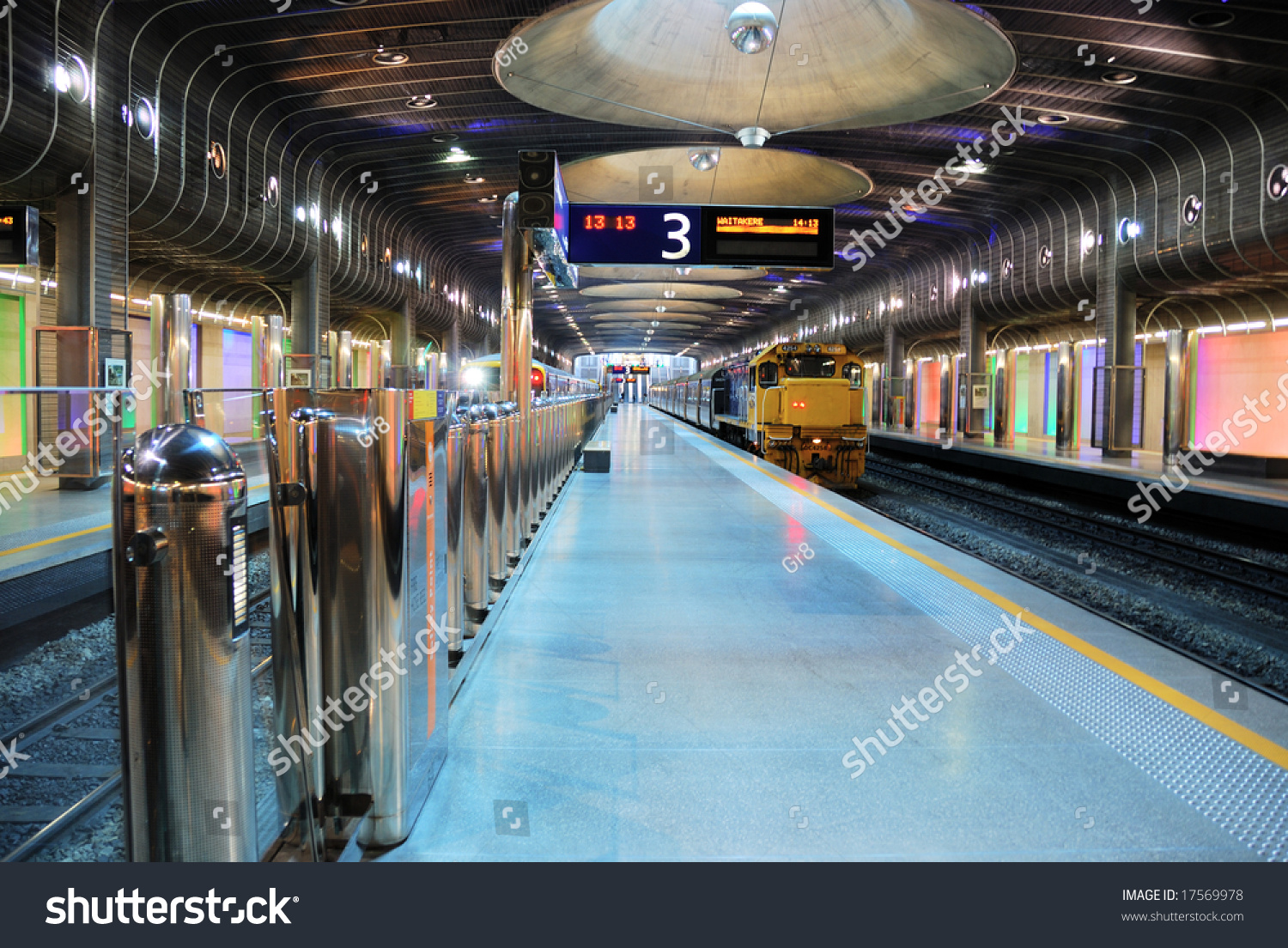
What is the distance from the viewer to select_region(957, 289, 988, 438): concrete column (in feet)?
86.1

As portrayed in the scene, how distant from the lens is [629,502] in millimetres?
10094

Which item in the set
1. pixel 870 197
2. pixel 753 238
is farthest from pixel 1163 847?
pixel 870 197

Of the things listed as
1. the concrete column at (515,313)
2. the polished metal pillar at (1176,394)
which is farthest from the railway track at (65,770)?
the polished metal pillar at (1176,394)

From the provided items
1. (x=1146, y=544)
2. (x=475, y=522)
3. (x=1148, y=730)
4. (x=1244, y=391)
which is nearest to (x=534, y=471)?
(x=475, y=522)

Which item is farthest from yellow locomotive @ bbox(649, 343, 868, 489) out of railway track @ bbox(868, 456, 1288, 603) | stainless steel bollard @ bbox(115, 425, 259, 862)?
stainless steel bollard @ bbox(115, 425, 259, 862)

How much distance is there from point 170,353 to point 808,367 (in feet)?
59.3

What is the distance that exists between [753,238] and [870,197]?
9.63 metres

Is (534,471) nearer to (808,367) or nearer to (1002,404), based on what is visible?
(808,367)

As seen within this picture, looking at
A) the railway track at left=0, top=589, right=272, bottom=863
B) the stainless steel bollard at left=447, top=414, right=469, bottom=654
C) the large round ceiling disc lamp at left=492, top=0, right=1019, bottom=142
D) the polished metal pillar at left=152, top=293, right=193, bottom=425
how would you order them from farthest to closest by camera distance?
the large round ceiling disc lamp at left=492, top=0, right=1019, bottom=142, the stainless steel bollard at left=447, top=414, right=469, bottom=654, the railway track at left=0, top=589, right=272, bottom=863, the polished metal pillar at left=152, top=293, right=193, bottom=425

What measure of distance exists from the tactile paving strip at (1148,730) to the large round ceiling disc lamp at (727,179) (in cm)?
1792

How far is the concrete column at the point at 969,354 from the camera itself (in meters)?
26.2

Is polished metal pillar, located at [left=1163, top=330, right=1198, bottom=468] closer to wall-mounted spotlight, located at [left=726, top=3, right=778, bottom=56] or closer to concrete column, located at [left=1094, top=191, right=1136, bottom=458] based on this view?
concrete column, located at [left=1094, top=191, right=1136, bottom=458]

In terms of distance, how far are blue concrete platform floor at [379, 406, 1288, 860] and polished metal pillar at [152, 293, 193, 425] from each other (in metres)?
1.27

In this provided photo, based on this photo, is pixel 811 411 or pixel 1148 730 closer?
pixel 1148 730
